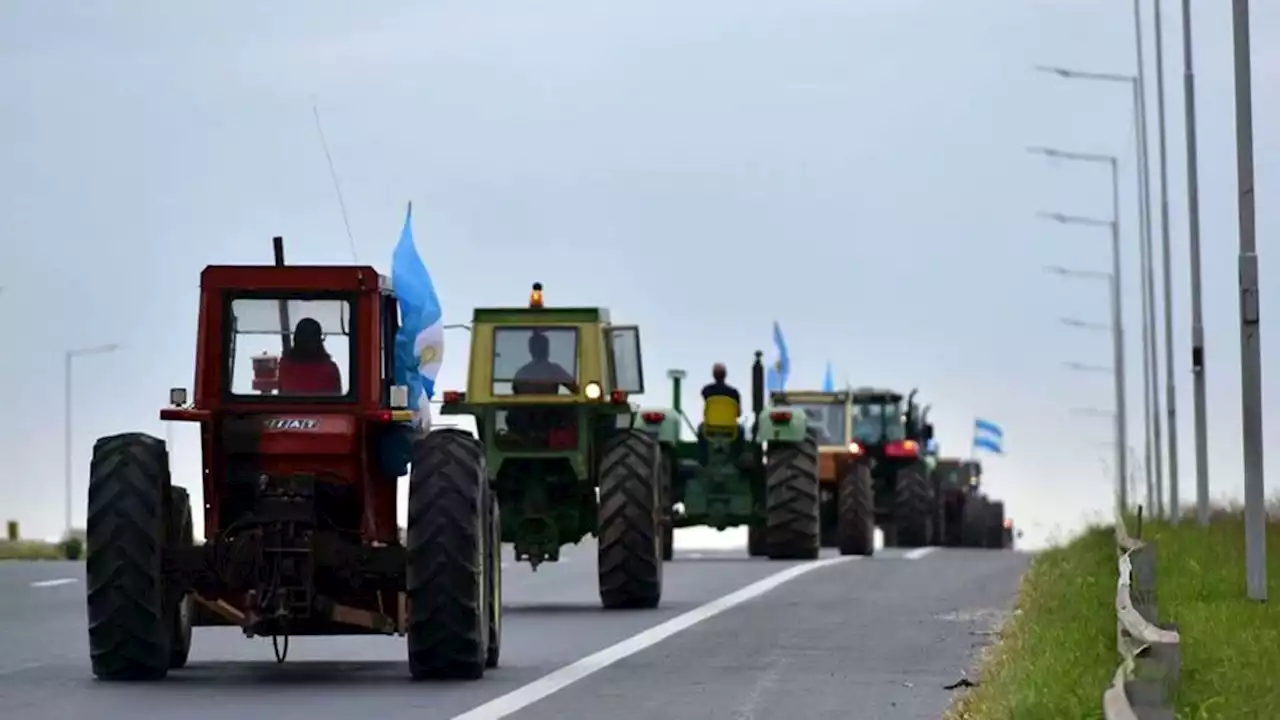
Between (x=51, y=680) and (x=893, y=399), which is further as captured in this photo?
(x=893, y=399)

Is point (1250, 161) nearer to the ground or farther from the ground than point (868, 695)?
farther from the ground

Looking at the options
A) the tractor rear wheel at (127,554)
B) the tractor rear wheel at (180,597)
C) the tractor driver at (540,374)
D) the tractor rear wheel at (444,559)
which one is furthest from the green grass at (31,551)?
the tractor rear wheel at (444,559)

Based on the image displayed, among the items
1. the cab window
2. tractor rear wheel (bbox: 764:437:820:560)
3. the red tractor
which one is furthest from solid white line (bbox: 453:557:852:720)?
tractor rear wheel (bbox: 764:437:820:560)

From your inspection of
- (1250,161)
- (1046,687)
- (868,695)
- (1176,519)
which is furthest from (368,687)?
(1176,519)

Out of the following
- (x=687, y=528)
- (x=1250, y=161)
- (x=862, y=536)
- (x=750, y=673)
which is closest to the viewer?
(x=750, y=673)

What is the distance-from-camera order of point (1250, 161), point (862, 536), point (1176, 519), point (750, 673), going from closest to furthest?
point (750, 673), point (1250, 161), point (862, 536), point (1176, 519)

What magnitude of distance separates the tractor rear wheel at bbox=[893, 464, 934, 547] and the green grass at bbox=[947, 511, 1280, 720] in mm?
20168

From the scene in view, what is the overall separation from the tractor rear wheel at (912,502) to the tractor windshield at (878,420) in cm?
99

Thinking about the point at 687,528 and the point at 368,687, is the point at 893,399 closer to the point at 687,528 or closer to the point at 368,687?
the point at 687,528

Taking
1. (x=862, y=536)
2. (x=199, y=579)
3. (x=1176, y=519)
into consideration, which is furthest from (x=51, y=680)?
(x=1176, y=519)

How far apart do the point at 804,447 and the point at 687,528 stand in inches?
70.5

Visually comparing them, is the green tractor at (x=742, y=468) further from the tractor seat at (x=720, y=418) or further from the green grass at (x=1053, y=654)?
the green grass at (x=1053, y=654)

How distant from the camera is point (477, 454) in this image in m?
23.2

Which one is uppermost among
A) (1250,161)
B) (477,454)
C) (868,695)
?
(1250,161)
